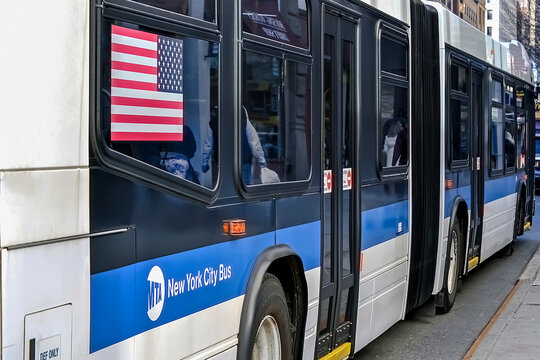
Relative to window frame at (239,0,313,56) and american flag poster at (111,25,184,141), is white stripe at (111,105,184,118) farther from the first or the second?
window frame at (239,0,313,56)

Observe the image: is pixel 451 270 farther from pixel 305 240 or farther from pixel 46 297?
pixel 46 297

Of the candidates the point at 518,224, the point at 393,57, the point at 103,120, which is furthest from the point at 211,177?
the point at 518,224

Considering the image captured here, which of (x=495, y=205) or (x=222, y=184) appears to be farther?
(x=495, y=205)

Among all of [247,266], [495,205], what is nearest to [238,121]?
[247,266]

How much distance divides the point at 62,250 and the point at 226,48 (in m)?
1.69

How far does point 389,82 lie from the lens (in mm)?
7898

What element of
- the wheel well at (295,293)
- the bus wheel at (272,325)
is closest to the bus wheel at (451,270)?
the wheel well at (295,293)

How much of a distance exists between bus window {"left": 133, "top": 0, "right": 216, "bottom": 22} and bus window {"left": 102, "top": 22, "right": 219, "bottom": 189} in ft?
0.39

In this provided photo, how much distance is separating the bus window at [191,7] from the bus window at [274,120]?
1.47 feet

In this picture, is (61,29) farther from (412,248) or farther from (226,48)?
(412,248)

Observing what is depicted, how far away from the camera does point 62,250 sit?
332cm

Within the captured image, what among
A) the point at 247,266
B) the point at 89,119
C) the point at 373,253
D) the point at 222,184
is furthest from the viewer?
the point at 373,253

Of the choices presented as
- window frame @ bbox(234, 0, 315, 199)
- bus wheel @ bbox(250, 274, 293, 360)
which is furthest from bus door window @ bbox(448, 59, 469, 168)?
bus wheel @ bbox(250, 274, 293, 360)

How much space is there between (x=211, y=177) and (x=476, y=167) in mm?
7731
